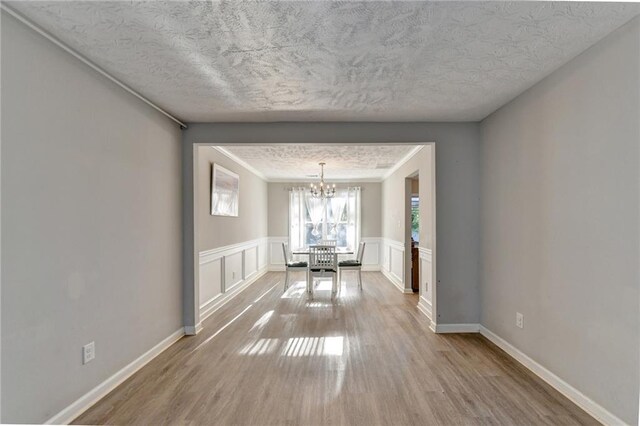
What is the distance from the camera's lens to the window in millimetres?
8164

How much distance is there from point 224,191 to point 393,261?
3709 mm

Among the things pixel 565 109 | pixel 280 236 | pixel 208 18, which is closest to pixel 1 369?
pixel 208 18

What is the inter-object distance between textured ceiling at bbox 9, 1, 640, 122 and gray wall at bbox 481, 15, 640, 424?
0.24 m

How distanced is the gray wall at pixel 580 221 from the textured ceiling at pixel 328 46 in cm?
24

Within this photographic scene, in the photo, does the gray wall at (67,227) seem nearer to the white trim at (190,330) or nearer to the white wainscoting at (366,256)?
the white trim at (190,330)

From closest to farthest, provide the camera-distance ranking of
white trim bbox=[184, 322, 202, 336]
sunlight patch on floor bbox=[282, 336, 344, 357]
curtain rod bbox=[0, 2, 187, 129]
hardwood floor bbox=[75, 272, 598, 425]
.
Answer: curtain rod bbox=[0, 2, 187, 129]
hardwood floor bbox=[75, 272, 598, 425]
sunlight patch on floor bbox=[282, 336, 344, 357]
white trim bbox=[184, 322, 202, 336]

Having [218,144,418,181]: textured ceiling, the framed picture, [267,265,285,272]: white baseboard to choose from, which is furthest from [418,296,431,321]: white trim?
[267,265,285,272]: white baseboard

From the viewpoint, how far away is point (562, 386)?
2.30 metres

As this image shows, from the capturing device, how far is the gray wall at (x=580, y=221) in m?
1.81

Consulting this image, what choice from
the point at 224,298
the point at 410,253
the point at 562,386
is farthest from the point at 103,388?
the point at 410,253

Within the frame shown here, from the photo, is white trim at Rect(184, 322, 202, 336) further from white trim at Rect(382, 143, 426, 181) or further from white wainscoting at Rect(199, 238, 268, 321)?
white trim at Rect(382, 143, 426, 181)

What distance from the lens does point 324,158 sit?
5.52 m

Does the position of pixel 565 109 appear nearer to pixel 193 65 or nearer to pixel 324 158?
pixel 193 65

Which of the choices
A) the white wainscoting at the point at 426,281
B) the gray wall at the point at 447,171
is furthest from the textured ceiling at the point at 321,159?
the white wainscoting at the point at 426,281
